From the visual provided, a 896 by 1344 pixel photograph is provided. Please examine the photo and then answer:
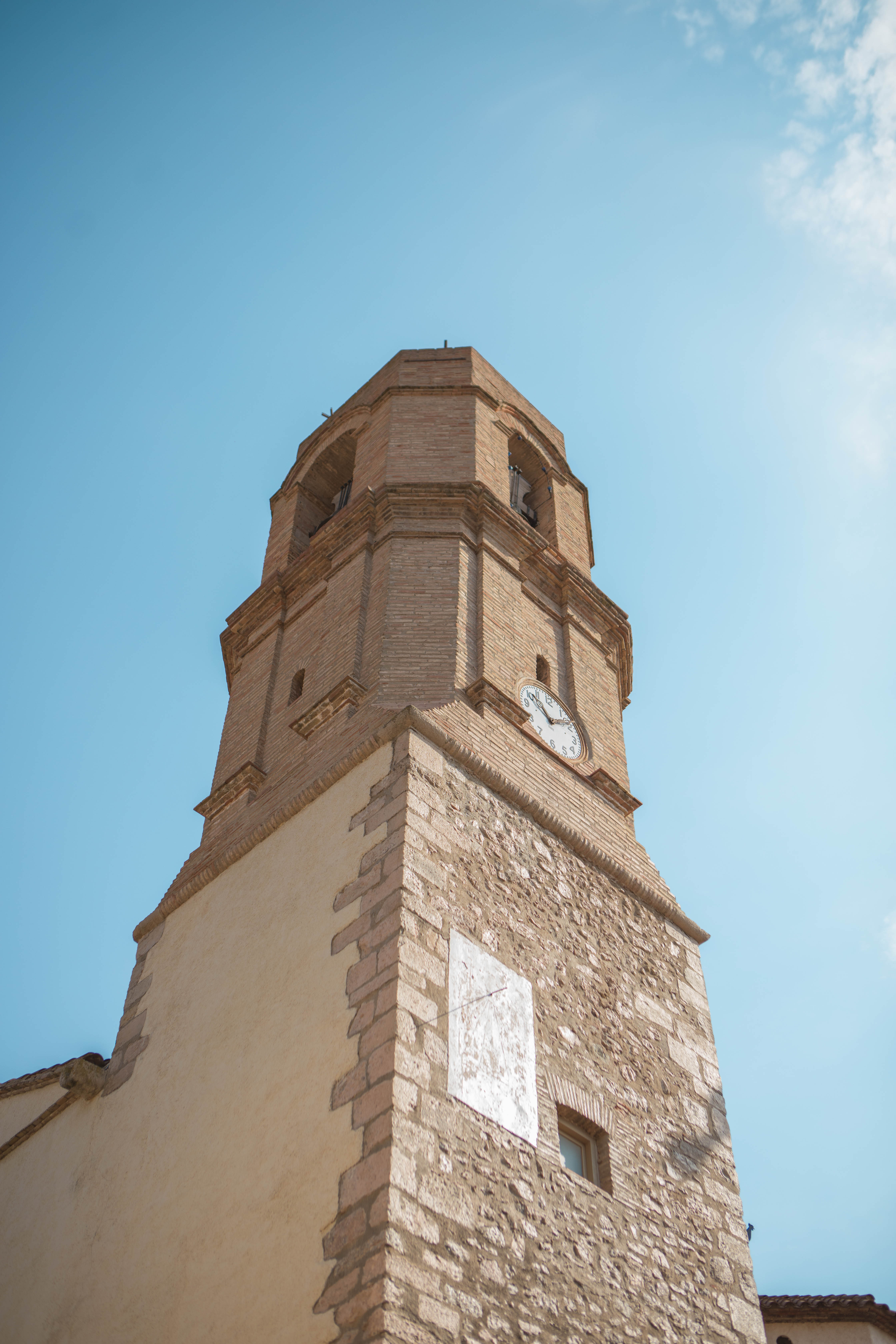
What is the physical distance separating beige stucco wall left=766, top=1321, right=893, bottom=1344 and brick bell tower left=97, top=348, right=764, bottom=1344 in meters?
4.37

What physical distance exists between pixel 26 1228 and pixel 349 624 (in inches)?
211

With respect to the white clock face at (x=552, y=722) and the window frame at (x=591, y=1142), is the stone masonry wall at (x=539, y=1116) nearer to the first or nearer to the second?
the window frame at (x=591, y=1142)

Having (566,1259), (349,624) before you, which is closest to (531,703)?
(349,624)

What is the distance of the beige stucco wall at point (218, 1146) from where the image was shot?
6.41 meters

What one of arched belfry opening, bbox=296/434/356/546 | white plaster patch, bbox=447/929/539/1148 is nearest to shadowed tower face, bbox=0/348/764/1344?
white plaster patch, bbox=447/929/539/1148

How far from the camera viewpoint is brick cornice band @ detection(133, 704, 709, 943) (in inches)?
346

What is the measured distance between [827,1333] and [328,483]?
34.6 ft

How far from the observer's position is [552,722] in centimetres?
1075

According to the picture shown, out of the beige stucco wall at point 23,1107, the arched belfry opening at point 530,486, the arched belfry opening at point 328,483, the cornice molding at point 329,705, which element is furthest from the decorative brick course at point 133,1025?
the arched belfry opening at point 530,486

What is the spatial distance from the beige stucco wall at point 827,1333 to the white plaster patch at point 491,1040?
20.7 feet

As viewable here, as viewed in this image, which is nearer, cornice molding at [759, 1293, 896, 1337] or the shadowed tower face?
the shadowed tower face

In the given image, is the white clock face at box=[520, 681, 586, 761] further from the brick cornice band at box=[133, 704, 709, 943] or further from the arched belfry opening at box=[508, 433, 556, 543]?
the arched belfry opening at box=[508, 433, 556, 543]

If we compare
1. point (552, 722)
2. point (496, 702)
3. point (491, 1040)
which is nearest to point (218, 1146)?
point (491, 1040)

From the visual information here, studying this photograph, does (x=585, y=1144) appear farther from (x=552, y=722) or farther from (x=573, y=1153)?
(x=552, y=722)
